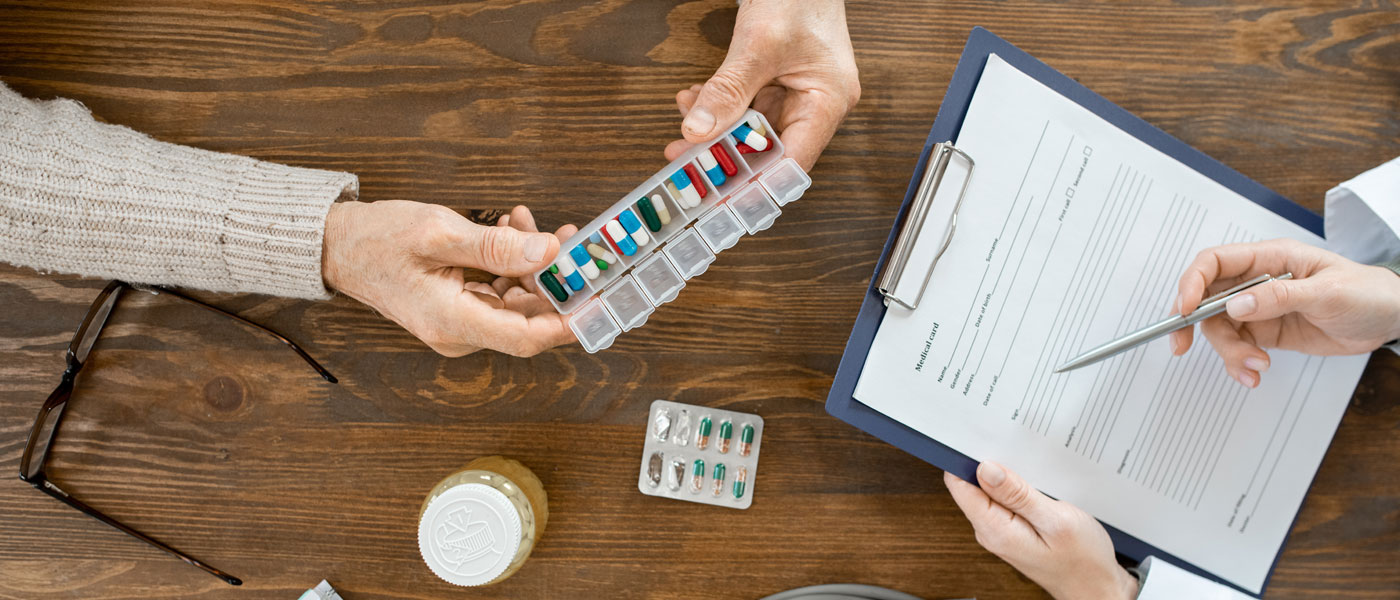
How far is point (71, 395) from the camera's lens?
81cm

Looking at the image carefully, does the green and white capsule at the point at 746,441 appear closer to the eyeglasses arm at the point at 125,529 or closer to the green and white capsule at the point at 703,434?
the green and white capsule at the point at 703,434

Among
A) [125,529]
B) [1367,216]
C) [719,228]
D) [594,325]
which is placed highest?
[1367,216]

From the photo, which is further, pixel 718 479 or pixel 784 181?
pixel 718 479

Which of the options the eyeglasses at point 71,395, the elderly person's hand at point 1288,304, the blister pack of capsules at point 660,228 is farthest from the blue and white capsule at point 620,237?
the elderly person's hand at point 1288,304

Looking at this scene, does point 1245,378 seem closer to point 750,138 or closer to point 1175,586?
point 1175,586

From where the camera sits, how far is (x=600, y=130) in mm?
811

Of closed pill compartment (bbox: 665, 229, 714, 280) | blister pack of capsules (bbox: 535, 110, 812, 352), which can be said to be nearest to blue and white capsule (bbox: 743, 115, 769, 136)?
blister pack of capsules (bbox: 535, 110, 812, 352)

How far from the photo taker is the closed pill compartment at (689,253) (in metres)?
0.69

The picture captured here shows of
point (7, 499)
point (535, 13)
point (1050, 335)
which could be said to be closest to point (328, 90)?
point (535, 13)

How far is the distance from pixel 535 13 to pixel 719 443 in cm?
51

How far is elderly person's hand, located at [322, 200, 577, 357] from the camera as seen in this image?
66cm

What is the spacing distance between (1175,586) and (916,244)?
17.6 inches

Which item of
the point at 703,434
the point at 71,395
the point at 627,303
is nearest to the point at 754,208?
the point at 627,303

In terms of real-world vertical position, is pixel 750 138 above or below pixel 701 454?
above
